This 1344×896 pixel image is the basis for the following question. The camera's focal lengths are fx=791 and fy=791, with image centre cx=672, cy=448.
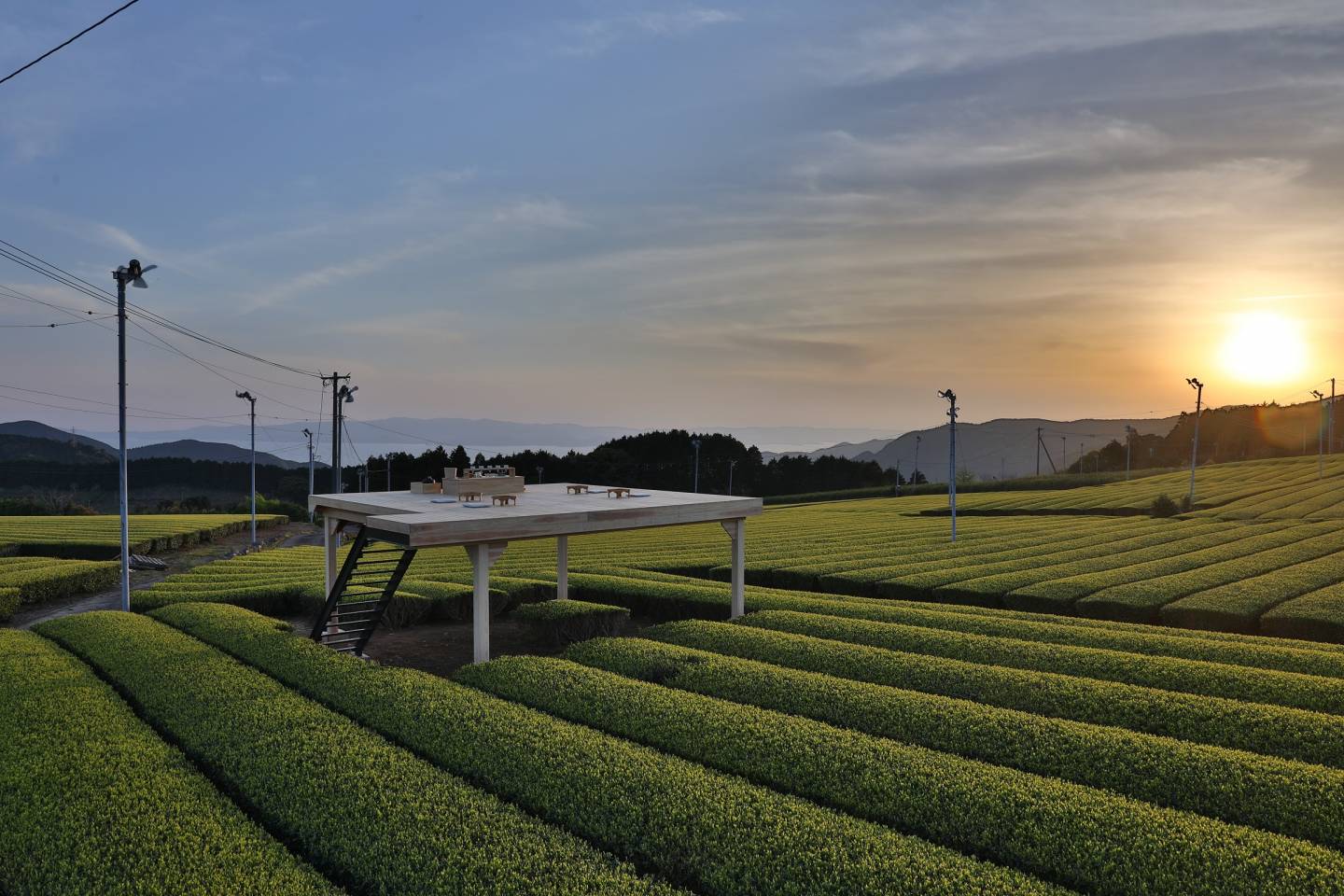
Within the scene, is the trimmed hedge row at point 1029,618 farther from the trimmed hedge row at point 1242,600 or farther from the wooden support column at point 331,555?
the wooden support column at point 331,555

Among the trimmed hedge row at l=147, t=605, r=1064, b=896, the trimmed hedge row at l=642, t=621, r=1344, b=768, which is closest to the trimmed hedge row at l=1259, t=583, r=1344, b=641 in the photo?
the trimmed hedge row at l=642, t=621, r=1344, b=768

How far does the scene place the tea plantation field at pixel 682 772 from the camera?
612 centimetres

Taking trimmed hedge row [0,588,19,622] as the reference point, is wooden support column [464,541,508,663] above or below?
above

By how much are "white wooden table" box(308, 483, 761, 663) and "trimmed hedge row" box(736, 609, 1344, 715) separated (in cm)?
268

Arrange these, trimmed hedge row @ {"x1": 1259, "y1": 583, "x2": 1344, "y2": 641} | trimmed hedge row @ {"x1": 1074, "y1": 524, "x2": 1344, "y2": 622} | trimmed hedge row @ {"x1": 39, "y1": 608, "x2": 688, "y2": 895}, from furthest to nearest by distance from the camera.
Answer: trimmed hedge row @ {"x1": 1074, "y1": 524, "x2": 1344, "y2": 622}
trimmed hedge row @ {"x1": 1259, "y1": 583, "x2": 1344, "y2": 641}
trimmed hedge row @ {"x1": 39, "y1": 608, "x2": 688, "y2": 895}

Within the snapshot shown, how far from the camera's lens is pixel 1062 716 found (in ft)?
31.5

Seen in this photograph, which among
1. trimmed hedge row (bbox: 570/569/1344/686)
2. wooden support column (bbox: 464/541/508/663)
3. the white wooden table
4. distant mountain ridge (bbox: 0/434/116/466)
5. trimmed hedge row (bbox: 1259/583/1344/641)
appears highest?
distant mountain ridge (bbox: 0/434/116/466)

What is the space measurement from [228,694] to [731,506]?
9.45 m

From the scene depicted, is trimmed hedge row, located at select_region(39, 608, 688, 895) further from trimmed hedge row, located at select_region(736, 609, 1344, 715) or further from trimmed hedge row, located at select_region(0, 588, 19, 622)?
trimmed hedge row, located at select_region(0, 588, 19, 622)

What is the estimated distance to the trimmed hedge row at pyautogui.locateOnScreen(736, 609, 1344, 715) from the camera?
403 inches

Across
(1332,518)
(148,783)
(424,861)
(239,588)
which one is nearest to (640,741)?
(424,861)

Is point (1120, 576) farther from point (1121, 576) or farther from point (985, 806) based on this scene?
point (985, 806)

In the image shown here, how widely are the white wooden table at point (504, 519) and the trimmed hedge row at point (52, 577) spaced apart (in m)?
11.0

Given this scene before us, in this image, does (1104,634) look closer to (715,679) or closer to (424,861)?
(715,679)
